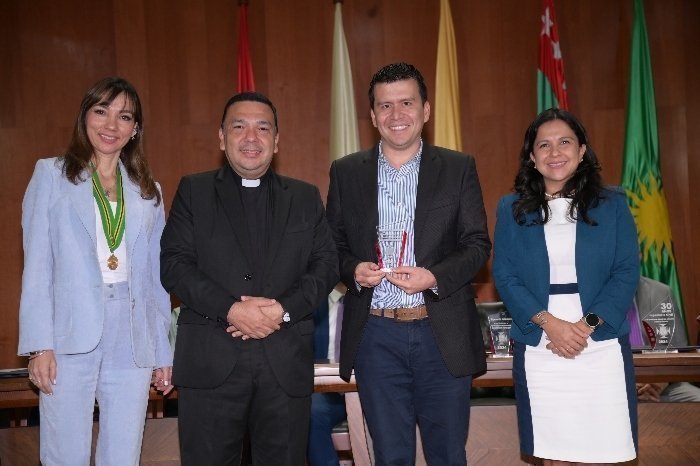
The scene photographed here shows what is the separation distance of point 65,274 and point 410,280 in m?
1.29

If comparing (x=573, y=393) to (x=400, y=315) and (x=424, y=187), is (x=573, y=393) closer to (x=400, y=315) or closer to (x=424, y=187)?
(x=400, y=315)

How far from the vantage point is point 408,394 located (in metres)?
2.75

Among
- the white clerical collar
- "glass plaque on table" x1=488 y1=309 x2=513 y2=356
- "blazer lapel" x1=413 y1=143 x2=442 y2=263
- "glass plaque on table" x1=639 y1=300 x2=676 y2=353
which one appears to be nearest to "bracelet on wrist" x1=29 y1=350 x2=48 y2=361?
the white clerical collar

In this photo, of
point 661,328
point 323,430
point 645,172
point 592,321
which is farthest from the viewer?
point 645,172

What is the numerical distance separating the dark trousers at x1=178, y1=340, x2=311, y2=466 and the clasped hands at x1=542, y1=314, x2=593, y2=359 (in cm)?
104

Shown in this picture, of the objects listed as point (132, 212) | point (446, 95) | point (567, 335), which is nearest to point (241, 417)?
point (132, 212)

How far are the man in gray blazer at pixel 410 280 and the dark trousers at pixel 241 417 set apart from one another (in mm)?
321

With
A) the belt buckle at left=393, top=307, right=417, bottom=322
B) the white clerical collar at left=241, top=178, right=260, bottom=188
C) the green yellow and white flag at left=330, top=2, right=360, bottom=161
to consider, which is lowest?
the belt buckle at left=393, top=307, right=417, bottom=322

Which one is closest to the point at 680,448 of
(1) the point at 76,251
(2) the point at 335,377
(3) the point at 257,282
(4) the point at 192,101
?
(2) the point at 335,377

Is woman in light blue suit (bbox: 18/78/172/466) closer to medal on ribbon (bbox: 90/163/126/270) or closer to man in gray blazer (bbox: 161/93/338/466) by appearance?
medal on ribbon (bbox: 90/163/126/270)

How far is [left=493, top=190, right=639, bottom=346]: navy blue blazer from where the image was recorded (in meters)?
2.77

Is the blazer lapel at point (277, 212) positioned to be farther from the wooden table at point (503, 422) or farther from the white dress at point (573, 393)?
the white dress at point (573, 393)

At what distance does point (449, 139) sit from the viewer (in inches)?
223

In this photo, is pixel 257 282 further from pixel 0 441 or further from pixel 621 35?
pixel 621 35
